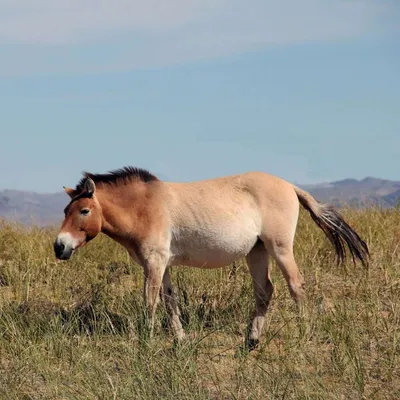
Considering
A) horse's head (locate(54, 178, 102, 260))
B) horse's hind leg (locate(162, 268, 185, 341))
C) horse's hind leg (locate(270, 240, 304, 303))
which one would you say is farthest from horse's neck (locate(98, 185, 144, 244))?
horse's hind leg (locate(270, 240, 304, 303))

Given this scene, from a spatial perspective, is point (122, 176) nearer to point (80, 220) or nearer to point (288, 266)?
point (80, 220)

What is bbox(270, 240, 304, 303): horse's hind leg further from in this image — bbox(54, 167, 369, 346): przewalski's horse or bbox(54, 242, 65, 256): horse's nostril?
bbox(54, 242, 65, 256): horse's nostril

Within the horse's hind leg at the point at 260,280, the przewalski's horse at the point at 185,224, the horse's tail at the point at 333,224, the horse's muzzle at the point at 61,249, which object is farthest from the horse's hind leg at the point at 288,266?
the horse's muzzle at the point at 61,249

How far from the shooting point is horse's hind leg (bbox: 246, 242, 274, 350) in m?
8.55

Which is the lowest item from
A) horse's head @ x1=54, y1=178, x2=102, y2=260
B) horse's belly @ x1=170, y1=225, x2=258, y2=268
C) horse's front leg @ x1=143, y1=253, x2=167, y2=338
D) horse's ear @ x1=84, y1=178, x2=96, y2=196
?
horse's front leg @ x1=143, y1=253, x2=167, y2=338

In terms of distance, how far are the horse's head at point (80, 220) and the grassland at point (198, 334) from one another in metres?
0.74

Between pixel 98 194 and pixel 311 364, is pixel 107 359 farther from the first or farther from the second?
pixel 98 194

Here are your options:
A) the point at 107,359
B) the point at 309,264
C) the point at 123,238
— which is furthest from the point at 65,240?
the point at 309,264

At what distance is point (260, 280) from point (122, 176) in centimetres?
184

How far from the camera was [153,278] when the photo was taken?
8.28 metres

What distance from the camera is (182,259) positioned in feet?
28.2

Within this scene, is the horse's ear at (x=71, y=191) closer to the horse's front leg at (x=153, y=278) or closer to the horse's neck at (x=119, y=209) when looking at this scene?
the horse's neck at (x=119, y=209)

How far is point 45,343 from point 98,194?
1.90 meters

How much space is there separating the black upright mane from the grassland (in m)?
1.25
